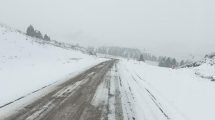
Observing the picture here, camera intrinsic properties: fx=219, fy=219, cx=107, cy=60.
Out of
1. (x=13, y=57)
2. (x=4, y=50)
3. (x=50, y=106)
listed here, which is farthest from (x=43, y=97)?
(x=4, y=50)

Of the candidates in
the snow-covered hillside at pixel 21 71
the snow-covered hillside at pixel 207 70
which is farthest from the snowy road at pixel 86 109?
the snow-covered hillside at pixel 207 70

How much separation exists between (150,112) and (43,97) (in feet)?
12.2

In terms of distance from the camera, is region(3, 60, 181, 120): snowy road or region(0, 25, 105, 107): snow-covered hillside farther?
region(0, 25, 105, 107): snow-covered hillside

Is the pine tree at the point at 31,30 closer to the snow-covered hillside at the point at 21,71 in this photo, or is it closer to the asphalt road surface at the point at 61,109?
the snow-covered hillside at the point at 21,71

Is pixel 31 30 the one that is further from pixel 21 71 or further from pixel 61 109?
pixel 61 109

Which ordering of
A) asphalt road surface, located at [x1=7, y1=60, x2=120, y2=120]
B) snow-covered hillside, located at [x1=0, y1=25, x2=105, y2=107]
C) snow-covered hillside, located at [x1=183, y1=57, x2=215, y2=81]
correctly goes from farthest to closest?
snow-covered hillside, located at [x1=183, y1=57, x2=215, y2=81] < snow-covered hillside, located at [x1=0, y1=25, x2=105, y2=107] < asphalt road surface, located at [x1=7, y1=60, x2=120, y2=120]

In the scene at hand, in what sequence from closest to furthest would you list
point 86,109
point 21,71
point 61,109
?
point 61,109, point 86,109, point 21,71

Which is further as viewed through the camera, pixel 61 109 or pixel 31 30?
pixel 31 30

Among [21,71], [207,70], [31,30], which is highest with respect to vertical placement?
[31,30]

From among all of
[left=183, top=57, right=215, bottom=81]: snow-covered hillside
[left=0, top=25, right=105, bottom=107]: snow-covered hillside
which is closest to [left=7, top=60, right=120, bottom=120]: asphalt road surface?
[left=0, top=25, right=105, bottom=107]: snow-covered hillside

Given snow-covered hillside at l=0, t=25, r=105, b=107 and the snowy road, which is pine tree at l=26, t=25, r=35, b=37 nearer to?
snow-covered hillside at l=0, t=25, r=105, b=107

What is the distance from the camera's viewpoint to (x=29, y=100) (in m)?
7.23

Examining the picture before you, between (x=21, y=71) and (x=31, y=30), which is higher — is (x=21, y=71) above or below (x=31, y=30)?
below

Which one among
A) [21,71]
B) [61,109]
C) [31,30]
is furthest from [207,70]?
[31,30]
